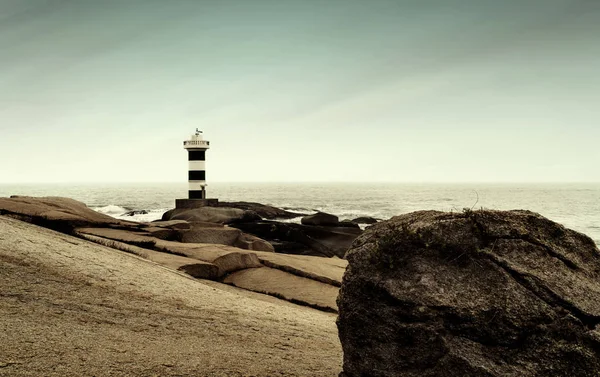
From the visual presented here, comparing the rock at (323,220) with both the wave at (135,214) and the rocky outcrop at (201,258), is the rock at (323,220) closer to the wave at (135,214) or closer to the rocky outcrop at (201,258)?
the wave at (135,214)

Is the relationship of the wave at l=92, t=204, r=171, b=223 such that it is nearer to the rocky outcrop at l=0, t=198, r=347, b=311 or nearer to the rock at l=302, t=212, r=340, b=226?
the rock at l=302, t=212, r=340, b=226

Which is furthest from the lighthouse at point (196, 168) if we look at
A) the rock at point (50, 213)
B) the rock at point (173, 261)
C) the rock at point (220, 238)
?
the rock at point (173, 261)

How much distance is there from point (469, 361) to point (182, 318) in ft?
12.6

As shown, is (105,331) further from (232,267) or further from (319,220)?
(319,220)

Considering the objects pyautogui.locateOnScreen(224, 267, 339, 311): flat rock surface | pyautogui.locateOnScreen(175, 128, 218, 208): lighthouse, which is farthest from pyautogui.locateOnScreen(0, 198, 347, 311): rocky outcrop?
pyautogui.locateOnScreen(175, 128, 218, 208): lighthouse

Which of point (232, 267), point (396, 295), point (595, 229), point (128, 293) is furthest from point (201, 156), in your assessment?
point (595, 229)

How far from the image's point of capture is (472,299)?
4668 mm

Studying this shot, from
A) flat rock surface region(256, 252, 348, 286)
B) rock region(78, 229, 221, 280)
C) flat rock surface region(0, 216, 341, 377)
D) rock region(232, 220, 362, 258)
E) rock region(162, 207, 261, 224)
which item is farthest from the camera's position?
rock region(162, 207, 261, 224)

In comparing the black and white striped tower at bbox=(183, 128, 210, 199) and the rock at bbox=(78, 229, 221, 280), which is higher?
the black and white striped tower at bbox=(183, 128, 210, 199)

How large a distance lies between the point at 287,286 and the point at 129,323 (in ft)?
14.4

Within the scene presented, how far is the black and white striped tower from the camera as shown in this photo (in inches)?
1179

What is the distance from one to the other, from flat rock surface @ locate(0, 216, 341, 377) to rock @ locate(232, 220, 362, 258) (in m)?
10.6

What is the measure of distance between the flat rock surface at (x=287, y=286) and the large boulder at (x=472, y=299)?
185 inches

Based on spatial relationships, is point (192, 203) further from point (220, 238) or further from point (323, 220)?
point (220, 238)
